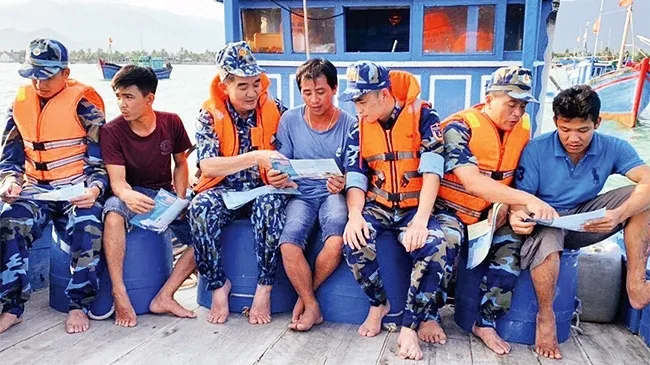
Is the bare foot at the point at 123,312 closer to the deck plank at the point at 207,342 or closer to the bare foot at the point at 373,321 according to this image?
the deck plank at the point at 207,342

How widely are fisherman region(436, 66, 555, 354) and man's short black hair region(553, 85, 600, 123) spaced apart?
13 cm

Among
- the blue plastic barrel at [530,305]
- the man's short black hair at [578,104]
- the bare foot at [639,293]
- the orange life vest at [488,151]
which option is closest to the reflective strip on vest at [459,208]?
the orange life vest at [488,151]

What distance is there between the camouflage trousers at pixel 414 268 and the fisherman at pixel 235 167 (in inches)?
18.5

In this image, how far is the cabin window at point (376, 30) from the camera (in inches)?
259

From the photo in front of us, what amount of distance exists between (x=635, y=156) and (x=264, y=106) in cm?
190

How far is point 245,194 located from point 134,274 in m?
0.72

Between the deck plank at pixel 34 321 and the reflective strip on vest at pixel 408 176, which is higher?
the reflective strip on vest at pixel 408 176

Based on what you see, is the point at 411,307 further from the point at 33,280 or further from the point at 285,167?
the point at 33,280

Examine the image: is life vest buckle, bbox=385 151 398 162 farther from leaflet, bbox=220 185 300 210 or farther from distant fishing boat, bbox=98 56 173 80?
distant fishing boat, bbox=98 56 173 80

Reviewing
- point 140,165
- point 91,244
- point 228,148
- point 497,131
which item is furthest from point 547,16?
point 91,244

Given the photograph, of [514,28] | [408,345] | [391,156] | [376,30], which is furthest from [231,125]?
[376,30]

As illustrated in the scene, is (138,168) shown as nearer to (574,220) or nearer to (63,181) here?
(63,181)

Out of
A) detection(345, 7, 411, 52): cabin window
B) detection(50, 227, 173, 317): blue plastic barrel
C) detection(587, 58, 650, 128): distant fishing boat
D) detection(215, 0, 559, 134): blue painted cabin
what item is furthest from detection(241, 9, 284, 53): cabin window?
detection(587, 58, 650, 128): distant fishing boat

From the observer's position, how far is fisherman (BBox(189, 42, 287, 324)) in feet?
10.2
